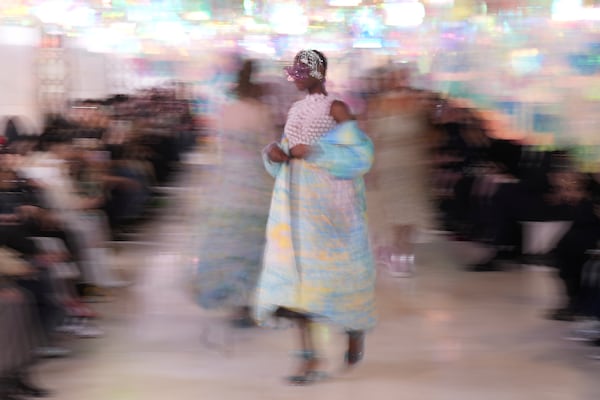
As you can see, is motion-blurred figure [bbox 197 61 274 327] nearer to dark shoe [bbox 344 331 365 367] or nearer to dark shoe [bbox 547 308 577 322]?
dark shoe [bbox 344 331 365 367]

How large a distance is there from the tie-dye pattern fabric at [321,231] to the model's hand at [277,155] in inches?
1.3

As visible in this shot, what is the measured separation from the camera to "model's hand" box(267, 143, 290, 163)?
4082mm

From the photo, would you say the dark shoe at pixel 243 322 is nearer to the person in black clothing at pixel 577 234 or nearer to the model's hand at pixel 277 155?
the model's hand at pixel 277 155

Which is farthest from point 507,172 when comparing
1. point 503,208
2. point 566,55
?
point 566,55

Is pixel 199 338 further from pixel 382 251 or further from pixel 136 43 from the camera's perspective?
pixel 136 43

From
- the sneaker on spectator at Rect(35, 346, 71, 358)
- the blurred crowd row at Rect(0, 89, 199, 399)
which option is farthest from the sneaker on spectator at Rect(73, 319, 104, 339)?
the sneaker on spectator at Rect(35, 346, 71, 358)

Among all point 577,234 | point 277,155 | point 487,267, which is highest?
point 277,155

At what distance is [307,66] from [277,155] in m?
0.37

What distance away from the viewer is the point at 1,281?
389 cm

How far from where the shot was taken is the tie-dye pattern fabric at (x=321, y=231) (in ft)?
13.4

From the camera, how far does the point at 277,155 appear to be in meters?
4.09

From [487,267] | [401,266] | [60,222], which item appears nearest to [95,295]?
[60,222]

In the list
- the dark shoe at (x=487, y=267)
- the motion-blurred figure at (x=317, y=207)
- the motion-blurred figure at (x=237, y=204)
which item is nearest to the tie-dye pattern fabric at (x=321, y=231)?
the motion-blurred figure at (x=317, y=207)

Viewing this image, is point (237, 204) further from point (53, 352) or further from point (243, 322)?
point (53, 352)
